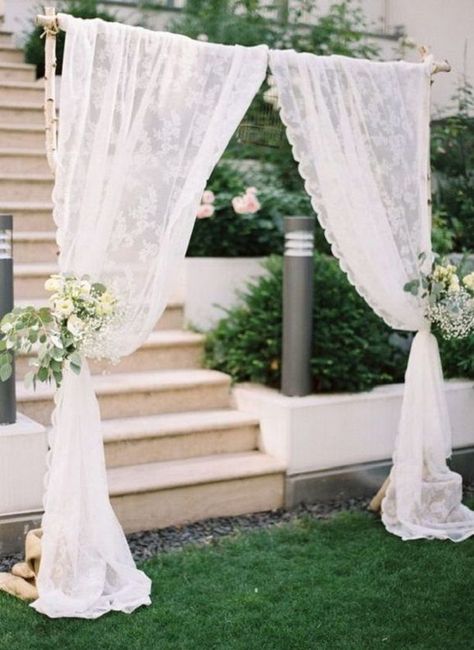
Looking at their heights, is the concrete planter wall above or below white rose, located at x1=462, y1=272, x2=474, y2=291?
below

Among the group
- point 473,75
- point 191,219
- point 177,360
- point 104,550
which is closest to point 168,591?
point 104,550

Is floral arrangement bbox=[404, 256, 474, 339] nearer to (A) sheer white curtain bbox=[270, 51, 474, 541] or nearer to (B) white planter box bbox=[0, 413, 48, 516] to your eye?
(A) sheer white curtain bbox=[270, 51, 474, 541]

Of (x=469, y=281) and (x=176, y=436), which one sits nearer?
(x=469, y=281)

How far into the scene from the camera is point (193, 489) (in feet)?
15.4

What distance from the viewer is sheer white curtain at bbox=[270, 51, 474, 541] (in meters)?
4.45

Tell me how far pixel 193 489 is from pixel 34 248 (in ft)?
7.25

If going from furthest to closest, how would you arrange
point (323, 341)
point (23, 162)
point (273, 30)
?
point (273, 30) → point (23, 162) → point (323, 341)

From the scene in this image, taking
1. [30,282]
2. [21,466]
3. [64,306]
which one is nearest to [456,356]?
[30,282]

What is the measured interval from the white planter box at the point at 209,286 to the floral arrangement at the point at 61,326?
2.08 metres

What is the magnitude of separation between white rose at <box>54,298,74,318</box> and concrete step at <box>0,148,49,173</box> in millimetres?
Answer: 3689

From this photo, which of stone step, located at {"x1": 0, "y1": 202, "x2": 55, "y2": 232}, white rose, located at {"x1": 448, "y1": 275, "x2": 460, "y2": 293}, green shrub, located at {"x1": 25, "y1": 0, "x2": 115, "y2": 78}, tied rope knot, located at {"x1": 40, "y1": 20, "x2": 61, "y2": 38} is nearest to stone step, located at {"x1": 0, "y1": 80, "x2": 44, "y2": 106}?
green shrub, located at {"x1": 25, "y1": 0, "x2": 115, "y2": 78}

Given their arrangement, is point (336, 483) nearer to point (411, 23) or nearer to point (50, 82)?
point (50, 82)

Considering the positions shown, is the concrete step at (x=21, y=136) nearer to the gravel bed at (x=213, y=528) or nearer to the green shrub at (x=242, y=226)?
the green shrub at (x=242, y=226)

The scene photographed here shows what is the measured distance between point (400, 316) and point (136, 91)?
1.70 meters
